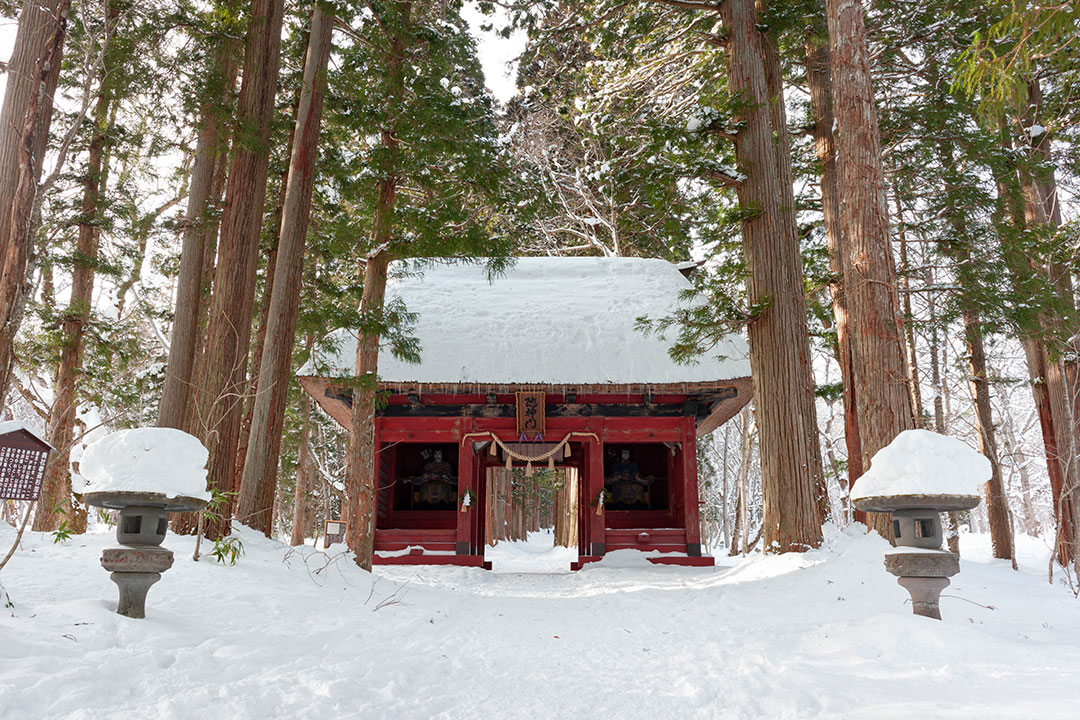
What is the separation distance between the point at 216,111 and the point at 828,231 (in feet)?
31.4

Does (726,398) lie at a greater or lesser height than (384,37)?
lesser

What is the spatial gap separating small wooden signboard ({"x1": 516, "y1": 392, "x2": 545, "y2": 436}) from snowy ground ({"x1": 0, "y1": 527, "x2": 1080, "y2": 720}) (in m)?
5.38

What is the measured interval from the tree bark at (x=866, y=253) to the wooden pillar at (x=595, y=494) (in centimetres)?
666

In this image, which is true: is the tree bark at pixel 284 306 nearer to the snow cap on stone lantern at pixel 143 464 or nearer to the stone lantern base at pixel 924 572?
the snow cap on stone lantern at pixel 143 464

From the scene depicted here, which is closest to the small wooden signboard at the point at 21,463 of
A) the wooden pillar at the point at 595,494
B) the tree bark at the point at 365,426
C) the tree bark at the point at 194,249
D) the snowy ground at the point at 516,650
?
the snowy ground at the point at 516,650

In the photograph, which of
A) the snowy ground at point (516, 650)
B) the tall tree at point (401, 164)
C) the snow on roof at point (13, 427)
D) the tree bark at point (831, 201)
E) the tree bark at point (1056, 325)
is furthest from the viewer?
the tree bark at point (831, 201)

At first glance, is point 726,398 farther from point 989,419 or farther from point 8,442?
point 8,442

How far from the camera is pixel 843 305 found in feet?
36.7

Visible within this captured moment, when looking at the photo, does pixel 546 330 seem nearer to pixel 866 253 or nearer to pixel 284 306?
pixel 284 306

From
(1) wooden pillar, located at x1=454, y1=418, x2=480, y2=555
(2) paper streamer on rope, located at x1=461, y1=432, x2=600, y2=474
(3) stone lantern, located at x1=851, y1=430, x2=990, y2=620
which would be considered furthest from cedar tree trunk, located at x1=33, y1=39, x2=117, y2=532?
(3) stone lantern, located at x1=851, y1=430, x2=990, y2=620

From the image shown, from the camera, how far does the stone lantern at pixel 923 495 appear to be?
13.6ft

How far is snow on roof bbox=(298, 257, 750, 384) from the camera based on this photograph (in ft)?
39.2

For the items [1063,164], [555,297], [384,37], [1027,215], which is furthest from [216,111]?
[1063,164]

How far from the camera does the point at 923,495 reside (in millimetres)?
4148
